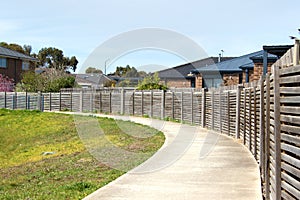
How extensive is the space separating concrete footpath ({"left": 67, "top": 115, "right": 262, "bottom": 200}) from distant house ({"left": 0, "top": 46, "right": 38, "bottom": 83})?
45.9 meters

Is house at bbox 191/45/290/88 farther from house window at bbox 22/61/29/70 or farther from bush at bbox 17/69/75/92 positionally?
house window at bbox 22/61/29/70

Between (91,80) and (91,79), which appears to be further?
(91,79)

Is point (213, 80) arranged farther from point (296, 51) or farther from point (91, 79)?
point (91, 79)

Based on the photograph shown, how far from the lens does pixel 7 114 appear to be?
33.7 meters

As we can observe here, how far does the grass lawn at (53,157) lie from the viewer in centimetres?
941

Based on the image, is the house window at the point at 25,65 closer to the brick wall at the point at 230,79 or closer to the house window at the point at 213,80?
the house window at the point at 213,80

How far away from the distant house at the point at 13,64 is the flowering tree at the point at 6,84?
4.18ft

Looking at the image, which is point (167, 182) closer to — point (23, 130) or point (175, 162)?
point (175, 162)

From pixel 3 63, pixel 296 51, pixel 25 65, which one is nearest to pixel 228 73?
pixel 3 63

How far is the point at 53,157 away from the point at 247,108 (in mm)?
6428

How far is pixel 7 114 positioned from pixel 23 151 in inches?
628

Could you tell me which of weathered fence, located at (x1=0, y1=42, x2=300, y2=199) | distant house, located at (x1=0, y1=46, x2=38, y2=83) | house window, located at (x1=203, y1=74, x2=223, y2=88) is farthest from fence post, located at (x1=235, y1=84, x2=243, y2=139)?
distant house, located at (x1=0, y1=46, x2=38, y2=83)

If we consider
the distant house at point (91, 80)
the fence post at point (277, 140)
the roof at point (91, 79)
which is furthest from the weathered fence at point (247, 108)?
the roof at point (91, 79)

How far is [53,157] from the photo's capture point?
1542 cm
